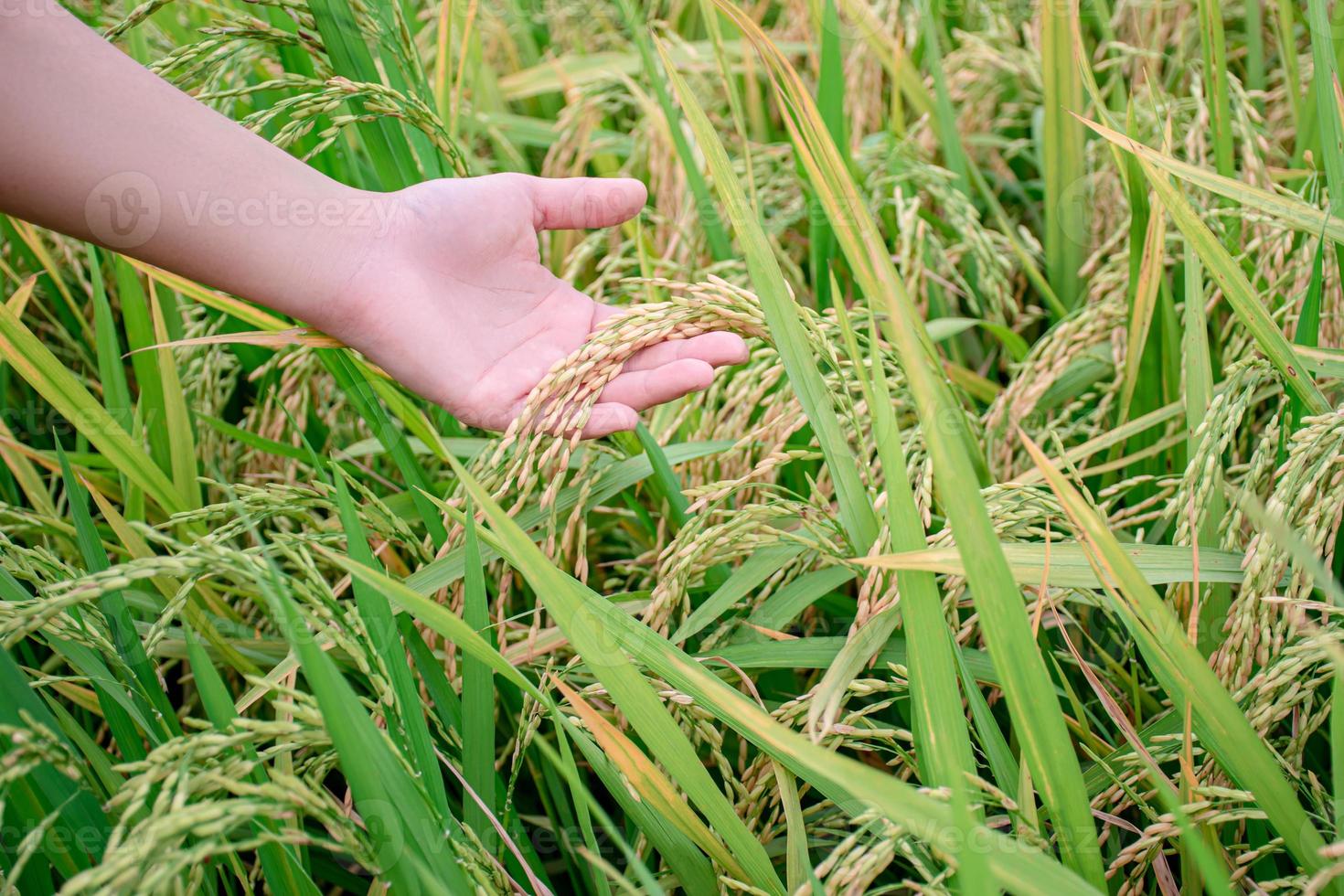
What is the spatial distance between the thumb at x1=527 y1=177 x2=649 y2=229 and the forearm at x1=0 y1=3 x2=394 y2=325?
22 cm

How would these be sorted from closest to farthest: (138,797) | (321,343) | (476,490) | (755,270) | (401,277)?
1. (138,797)
2. (476,490)
3. (755,270)
4. (321,343)
5. (401,277)

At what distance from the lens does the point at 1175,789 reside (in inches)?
38.9

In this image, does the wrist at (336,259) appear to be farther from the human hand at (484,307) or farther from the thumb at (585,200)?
the thumb at (585,200)

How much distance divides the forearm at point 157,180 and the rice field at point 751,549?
0.08m

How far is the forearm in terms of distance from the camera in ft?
3.33

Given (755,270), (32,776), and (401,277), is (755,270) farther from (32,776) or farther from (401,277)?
(32,776)

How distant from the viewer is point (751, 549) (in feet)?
3.53

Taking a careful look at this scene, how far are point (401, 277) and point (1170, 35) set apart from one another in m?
1.73

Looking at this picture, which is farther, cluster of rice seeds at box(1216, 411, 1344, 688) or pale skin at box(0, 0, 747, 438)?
pale skin at box(0, 0, 747, 438)

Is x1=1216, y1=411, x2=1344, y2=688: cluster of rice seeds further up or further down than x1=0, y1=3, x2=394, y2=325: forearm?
further down

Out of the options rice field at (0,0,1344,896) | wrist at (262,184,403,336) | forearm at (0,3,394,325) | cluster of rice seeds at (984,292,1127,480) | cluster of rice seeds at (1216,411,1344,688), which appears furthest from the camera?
cluster of rice seeds at (984,292,1127,480)

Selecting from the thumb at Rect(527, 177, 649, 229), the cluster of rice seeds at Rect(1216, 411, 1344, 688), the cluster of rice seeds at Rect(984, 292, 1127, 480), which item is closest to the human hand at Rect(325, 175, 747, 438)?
the thumb at Rect(527, 177, 649, 229)

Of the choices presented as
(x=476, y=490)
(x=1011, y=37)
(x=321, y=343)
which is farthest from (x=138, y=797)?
(x=1011, y=37)

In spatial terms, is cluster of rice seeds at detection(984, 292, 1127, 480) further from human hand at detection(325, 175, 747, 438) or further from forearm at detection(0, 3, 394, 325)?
forearm at detection(0, 3, 394, 325)
